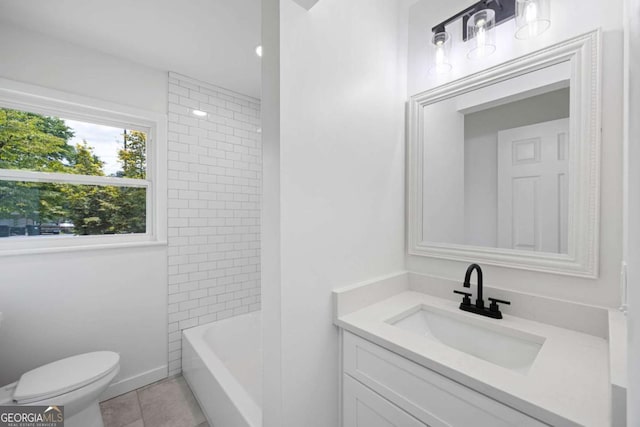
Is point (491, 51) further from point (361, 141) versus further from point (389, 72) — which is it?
point (361, 141)

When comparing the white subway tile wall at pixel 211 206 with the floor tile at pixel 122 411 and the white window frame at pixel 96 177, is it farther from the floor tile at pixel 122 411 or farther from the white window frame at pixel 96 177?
the floor tile at pixel 122 411

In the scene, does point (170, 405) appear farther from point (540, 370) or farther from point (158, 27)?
point (158, 27)

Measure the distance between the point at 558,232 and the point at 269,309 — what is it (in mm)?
1305

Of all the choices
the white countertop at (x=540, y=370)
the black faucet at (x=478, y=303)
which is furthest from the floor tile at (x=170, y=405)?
the black faucet at (x=478, y=303)

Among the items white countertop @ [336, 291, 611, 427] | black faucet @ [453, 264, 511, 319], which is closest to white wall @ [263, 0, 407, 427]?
white countertop @ [336, 291, 611, 427]

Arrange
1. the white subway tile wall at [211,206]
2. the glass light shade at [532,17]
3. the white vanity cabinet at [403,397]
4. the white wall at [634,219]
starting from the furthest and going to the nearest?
the white subway tile wall at [211,206]
the glass light shade at [532,17]
the white vanity cabinet at [403,397]
the white wall at [634,219]

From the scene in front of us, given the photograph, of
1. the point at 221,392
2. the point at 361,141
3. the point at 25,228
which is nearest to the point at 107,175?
the point at 25,228

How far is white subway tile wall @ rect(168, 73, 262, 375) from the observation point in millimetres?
2268

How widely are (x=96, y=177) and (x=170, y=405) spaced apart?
1786 millimetres

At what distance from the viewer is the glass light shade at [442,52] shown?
142cm

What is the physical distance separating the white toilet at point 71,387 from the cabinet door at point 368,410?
4.66 feet

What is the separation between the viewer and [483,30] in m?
1.28

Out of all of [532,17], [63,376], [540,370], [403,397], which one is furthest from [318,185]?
[63,376]

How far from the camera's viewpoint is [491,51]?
1.30 meters
